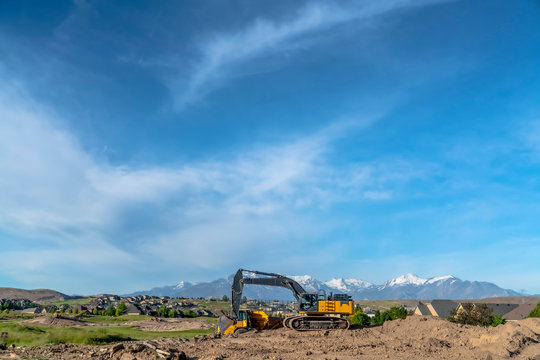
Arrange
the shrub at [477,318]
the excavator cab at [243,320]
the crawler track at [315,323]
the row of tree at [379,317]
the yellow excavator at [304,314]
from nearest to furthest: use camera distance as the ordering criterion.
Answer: the excavator cab at [243,320] < the yellow excavator at [304,314] < the crawler track at [315,323] < the shrub at [477,318] < the row of tree at [379,317]

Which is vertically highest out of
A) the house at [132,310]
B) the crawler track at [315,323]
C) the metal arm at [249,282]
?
the metal arm at [249,282]

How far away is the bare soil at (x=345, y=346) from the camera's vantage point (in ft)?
74.4

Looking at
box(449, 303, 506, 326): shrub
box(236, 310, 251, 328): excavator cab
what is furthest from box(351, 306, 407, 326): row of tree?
box(236, 310, 251, 328): excavator cab

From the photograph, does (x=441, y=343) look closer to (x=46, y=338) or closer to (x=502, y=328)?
(x=502, y=328)

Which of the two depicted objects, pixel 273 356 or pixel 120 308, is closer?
pixel 273 356

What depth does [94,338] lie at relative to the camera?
33375 millimetres

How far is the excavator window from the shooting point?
37.0 meters

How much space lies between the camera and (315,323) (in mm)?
36688

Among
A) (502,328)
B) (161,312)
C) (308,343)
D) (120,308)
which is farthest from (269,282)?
(120,308)

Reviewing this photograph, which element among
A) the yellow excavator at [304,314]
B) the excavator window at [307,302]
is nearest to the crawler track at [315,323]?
the yellow excavator at [304,314]

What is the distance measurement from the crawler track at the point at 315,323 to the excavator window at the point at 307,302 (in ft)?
2.91

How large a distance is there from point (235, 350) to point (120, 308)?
305 ft

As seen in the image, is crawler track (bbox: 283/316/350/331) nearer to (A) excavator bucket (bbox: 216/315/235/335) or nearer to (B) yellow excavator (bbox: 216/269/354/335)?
(B) yellow excavator (bbox: 216/269/354/335)

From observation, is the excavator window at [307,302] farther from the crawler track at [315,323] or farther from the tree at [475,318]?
the tree at [475,318]
